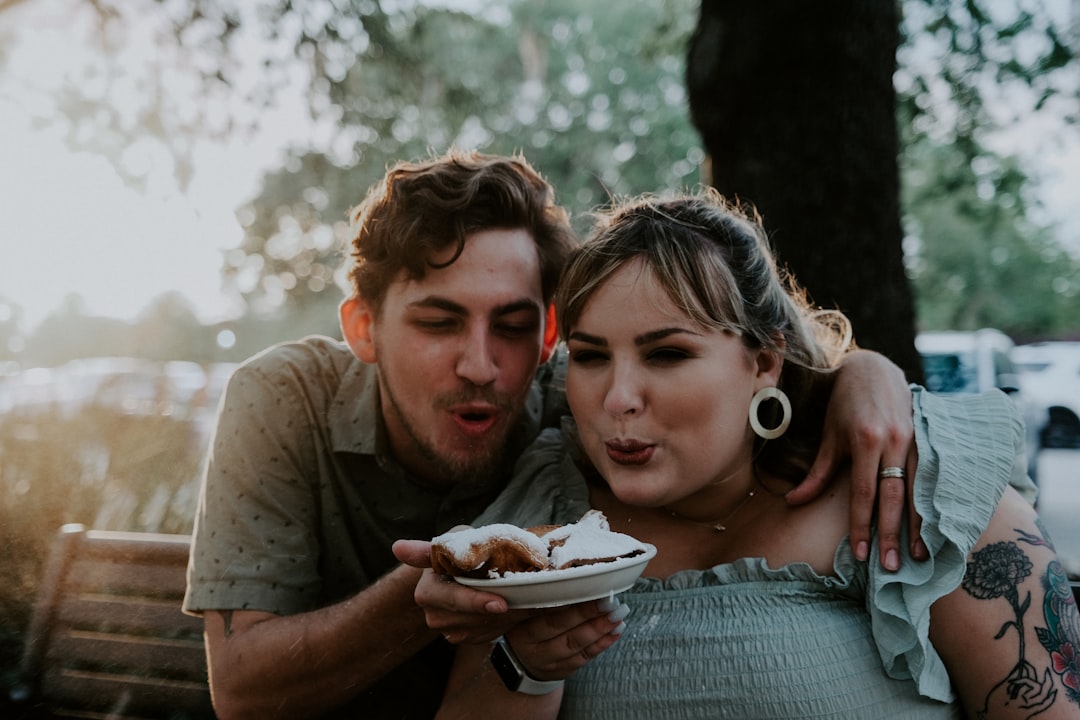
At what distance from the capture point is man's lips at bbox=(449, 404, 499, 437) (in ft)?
9.42

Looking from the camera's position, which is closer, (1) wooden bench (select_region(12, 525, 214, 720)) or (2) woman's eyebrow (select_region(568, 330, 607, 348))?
(2) woman's eyebrow (select_region(568, 330, 607, 348))

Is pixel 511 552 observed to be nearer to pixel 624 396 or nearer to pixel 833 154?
pixel 624 396

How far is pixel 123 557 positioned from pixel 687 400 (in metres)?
2.23

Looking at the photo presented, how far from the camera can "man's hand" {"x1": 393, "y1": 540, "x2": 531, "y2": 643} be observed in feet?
5.79

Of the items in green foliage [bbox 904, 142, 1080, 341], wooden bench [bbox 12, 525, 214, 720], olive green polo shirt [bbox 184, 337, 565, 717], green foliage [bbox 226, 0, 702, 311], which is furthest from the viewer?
green foliage [bbox 904, 142, 1080, 341]

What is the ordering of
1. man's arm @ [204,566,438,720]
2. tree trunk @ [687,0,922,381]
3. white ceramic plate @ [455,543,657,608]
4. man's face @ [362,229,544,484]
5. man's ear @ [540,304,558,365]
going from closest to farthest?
white ceramic plate @ [455,543,657,608] → man's arm @ [204,566,438,720] → man's face @ [362,229,544,484] → man's ear @ [540,304,558,365] → tree trunk @ [687,0,922,381]

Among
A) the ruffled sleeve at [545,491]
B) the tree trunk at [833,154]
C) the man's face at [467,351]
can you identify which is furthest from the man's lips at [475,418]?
the tree trunk at [833,154]

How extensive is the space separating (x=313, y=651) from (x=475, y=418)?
2.80ft

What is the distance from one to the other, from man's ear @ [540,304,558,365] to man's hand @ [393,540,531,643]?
1.22m

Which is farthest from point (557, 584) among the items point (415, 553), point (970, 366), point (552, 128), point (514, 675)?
point (552, 128)

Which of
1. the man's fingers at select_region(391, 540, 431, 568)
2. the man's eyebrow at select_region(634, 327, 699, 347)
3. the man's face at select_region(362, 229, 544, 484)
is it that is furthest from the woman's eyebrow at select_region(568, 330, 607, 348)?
the man's fingers at select_region(391, 540, 431, 568)

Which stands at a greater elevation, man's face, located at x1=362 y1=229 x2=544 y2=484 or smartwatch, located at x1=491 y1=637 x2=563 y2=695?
man's face, located at x1=362 y1=229 x2=544 y2=484

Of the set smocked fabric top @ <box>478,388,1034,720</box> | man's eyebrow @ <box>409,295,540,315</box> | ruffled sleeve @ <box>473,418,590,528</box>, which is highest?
man's eyebrow @ <box>409,295,540,315</box>

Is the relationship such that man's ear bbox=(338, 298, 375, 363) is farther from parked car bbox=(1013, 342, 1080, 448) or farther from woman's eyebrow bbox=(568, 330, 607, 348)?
parked car bbox=(1013, 342, 1080, 448)
